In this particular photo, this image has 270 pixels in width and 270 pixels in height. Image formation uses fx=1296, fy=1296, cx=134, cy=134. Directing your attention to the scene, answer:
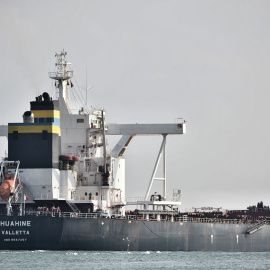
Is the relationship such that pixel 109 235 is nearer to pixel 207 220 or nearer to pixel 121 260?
pixel 121 260

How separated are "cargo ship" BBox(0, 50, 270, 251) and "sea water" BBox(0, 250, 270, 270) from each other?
3.60ft

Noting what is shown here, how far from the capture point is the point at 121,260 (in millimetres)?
74750

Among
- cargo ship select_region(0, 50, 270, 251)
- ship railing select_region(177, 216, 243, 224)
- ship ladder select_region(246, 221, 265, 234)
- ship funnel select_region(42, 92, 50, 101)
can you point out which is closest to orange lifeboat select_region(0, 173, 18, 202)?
cargo ship select_region(0, 50, 270, 251)

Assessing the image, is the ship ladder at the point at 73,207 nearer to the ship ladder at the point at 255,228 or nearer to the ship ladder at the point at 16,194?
the ship ladder at the point at 16,194

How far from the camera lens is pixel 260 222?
3681 inches

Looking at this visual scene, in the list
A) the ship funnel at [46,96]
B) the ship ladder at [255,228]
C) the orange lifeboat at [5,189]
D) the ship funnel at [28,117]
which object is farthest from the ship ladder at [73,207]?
the ship ladder at [255,228]

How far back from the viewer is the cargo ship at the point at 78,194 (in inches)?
3066

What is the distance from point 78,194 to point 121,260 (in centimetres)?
948

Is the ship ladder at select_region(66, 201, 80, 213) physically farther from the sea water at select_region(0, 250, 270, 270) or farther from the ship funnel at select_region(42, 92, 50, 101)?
the ship funnel at select_region(42, 92, 50, 101)

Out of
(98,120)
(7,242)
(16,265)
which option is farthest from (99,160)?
(16,265)

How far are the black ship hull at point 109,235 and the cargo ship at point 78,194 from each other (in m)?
0.06

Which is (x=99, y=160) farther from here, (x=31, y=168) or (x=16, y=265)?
(x=16, y=265)

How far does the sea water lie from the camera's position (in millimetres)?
70938

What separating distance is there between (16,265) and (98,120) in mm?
18564
